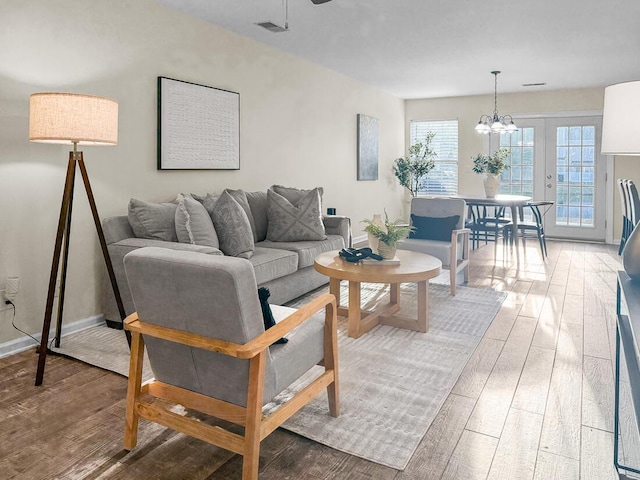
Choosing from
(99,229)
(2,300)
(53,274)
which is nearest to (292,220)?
(99,229)

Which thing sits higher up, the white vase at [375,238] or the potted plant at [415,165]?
the potted plant at [415,165]

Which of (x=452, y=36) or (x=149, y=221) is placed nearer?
(x=149, y=221)

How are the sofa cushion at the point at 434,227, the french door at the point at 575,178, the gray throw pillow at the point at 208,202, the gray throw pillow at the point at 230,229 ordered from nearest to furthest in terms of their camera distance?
1. the gray throw pillow at the point at 230,229
2. the gray throw pillow at the point at 208,202
3. the sofa cushion at the point at 434,227
4. the french door at the point at 575,178

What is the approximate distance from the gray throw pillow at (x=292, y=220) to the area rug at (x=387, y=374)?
0.67 meters

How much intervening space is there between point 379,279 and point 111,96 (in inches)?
95.7

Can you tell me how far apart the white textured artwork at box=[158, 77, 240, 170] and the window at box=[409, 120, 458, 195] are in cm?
524

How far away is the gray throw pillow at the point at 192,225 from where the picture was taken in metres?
3.55

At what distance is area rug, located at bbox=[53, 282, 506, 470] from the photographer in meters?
2.13

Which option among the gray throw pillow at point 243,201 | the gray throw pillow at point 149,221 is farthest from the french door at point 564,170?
the gray throw pillow at point 149,221

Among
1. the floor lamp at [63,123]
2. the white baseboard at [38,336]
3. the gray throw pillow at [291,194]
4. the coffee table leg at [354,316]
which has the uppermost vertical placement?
the floor lamp at [63,123]

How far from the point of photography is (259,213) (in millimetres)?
4730

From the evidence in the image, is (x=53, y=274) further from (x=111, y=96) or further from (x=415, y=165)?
(x=415, y=165)

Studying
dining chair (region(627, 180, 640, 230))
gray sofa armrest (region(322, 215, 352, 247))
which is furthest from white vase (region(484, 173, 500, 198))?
gray sofa armrest (region(322, 215, 352, 247))

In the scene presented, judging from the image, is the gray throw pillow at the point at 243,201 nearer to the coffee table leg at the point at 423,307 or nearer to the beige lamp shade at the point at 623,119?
the coffee table leg at the point at 423,307
